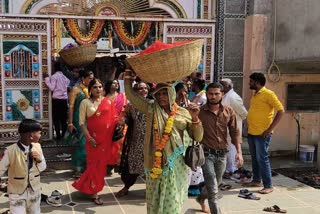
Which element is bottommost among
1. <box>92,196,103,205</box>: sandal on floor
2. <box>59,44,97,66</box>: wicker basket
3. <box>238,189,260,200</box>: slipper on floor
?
<box>238,189,260,200</box>: slipper on floor

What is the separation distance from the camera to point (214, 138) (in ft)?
14.2

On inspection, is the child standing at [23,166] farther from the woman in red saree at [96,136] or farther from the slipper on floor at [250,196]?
the slipper on floor at [250,196]

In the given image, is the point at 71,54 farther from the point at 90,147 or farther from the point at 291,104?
the point at 291,104

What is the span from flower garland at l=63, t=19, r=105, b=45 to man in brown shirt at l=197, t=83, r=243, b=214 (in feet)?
12.1

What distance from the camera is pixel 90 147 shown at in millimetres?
5121

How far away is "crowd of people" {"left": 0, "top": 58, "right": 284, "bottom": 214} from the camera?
3574 millimetres

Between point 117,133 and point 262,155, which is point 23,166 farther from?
point 262,155

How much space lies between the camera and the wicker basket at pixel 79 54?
7360 millimetres

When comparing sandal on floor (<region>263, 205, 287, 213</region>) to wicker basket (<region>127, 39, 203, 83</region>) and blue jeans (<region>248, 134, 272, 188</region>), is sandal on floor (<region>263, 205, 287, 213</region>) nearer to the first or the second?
blue jeans (<region>248, 134, 272, 188</region>)

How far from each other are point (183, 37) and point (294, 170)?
3172mm

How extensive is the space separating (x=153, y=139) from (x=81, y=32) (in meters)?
4.41

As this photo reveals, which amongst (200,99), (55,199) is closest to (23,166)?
(55,199)

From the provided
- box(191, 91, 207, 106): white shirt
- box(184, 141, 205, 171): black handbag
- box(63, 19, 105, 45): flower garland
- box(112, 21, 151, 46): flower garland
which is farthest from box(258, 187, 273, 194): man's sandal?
box(63, 19, 105, 45): flower garland

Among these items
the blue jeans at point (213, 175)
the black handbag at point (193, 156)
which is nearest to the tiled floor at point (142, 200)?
the blue jeans at point (213, 175)
